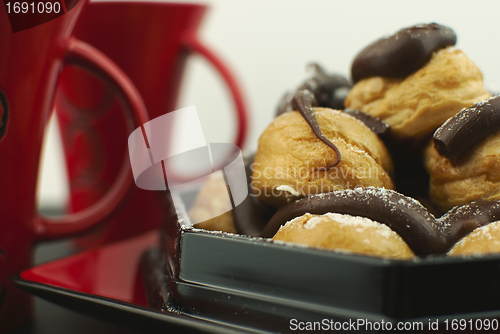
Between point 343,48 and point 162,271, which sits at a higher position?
point 343,48

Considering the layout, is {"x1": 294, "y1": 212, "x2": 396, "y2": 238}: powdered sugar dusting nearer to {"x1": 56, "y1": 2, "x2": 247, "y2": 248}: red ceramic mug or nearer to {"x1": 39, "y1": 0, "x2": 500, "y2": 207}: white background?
{"x1": 56, "y1": 2, "x2": 247, "y2": 248}: red ceramic mug

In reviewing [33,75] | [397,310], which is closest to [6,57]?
[33,75]

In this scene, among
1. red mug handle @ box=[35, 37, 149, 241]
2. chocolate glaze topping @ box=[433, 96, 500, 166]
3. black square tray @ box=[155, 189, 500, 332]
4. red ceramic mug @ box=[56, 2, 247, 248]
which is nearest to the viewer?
black square tray @ box=[155, 189, 500, 332]

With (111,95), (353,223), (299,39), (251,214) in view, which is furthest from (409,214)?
(299,39)

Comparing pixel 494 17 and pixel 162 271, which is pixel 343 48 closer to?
pixel 494 17

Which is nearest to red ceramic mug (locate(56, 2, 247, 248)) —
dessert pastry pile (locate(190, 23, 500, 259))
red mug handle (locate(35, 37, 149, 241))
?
red mug handle (locate(35, 37, 149, 241))
